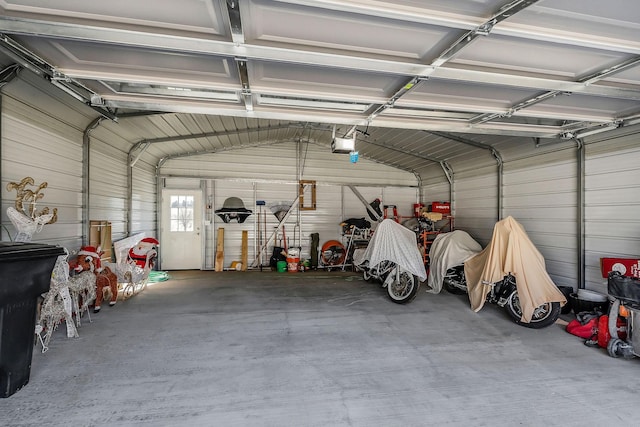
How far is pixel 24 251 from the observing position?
203 cm

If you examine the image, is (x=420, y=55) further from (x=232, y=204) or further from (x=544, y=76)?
(x=232, y=204)

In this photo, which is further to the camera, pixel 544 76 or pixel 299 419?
pixel 544 76

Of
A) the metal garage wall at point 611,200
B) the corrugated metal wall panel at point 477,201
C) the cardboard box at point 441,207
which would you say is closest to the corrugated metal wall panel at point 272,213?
the cardboard box at point 441,207

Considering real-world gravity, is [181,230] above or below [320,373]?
above

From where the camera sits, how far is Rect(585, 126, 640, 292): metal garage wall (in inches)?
134

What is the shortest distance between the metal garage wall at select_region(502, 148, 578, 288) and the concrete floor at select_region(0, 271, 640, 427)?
131 cm

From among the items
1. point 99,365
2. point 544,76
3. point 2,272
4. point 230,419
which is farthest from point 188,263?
point 544,76

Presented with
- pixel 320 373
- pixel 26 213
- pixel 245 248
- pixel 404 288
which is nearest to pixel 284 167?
pixel 245 248

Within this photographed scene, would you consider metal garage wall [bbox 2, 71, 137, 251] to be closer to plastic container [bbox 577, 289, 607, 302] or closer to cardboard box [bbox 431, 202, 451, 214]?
cardboard box [bbox 431, 202, 451, 214]

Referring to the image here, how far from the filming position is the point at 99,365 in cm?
240

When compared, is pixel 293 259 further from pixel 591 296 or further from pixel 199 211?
pixel 591 296

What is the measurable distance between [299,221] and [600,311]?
5721 millimetres

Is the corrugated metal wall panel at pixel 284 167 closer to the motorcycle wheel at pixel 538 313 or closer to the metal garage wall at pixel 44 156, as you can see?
the metal garage wall at pixel 44 156

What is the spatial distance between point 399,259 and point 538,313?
1761 millimetres
